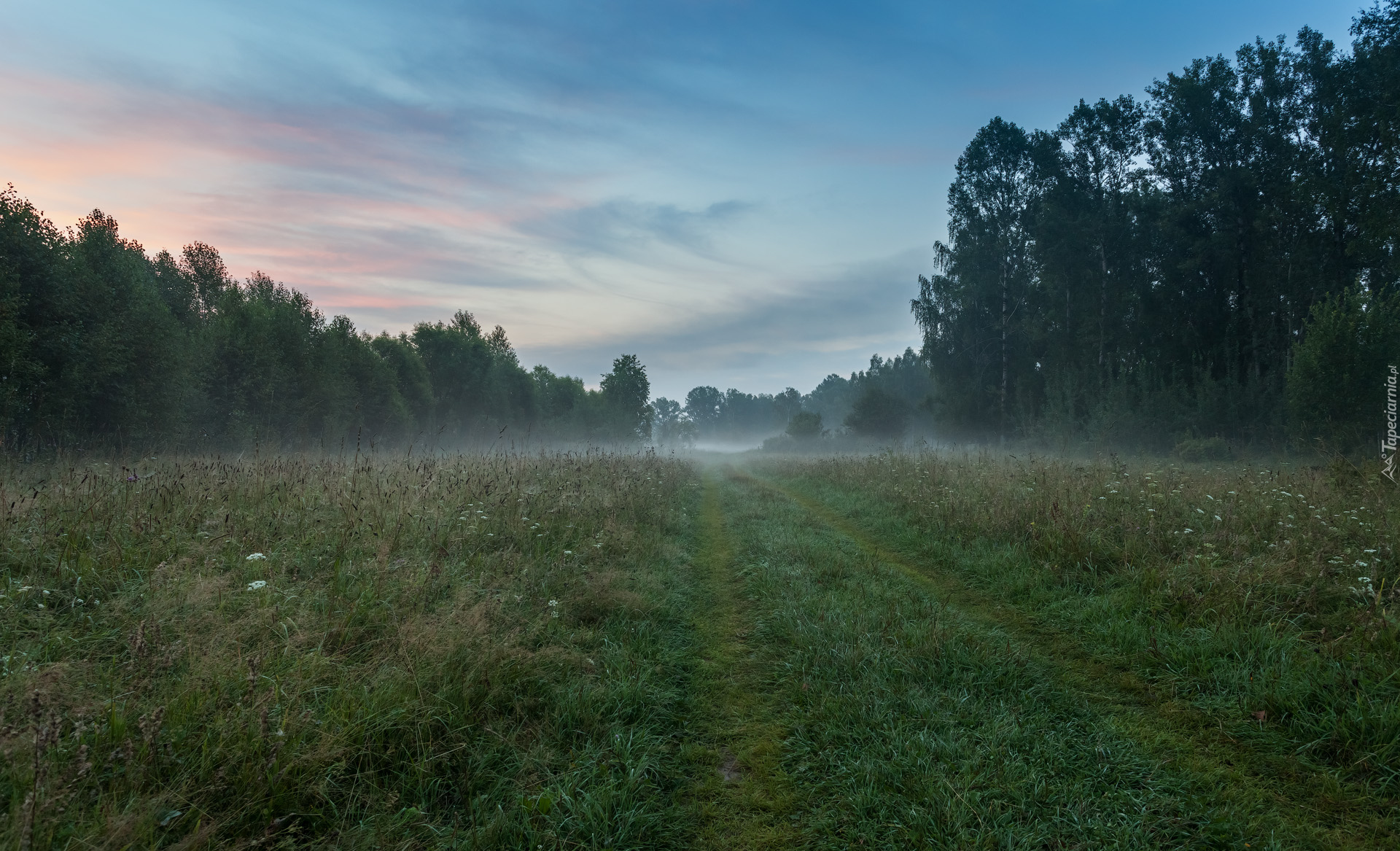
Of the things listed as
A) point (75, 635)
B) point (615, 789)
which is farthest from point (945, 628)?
point (75, 635)

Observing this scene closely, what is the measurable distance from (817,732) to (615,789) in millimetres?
1520

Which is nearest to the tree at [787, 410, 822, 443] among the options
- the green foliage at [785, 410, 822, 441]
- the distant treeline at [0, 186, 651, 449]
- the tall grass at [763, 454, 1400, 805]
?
the green foliage at [785, 410, 822, 441]

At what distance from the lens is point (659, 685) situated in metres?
4.42

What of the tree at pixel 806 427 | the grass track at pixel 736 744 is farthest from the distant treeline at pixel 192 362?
the tree at pixel 806 427

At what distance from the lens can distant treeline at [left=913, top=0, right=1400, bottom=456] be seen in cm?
1912

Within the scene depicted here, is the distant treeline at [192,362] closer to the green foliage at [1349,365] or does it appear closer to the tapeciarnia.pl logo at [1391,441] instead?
the tapeciarnia.pl logo at [1391,441]

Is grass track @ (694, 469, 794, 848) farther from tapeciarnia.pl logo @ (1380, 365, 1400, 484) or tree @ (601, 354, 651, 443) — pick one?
tree @ (601, 354, 651, 443)

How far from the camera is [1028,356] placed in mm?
33188

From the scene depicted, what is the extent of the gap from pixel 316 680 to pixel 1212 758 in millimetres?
6126

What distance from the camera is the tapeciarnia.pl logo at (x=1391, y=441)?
29.7ft

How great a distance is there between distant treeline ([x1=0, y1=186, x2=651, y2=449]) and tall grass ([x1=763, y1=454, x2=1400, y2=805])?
17495mm

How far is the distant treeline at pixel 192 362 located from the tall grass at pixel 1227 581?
57.4 ft

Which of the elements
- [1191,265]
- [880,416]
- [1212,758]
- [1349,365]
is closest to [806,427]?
[880,416]

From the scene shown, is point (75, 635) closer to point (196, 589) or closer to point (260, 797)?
point (196, 589)
